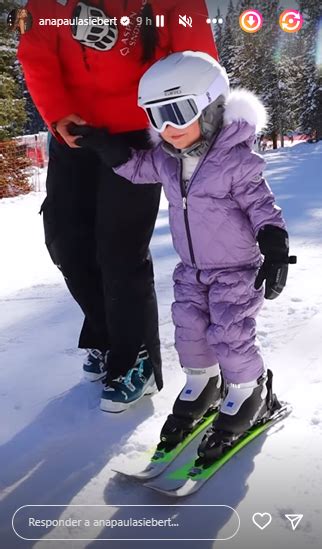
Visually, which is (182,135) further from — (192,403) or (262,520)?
(262,520)

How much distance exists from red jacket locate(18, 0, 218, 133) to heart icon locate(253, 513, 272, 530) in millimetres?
904

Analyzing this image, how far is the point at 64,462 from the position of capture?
1268mm

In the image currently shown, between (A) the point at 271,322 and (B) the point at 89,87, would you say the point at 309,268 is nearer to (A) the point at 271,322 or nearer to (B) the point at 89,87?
(A) the point at 271,322

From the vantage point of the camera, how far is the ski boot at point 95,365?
65.0 inches

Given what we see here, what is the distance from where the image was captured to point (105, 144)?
4.43ft

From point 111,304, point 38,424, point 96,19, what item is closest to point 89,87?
point 96,19

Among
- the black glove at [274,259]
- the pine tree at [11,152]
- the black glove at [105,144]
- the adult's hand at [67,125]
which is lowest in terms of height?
the pine tree at [11,152]

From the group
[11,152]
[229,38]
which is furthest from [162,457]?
[11,152]

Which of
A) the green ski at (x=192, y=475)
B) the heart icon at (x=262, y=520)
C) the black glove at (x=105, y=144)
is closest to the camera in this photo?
the heart icon at (x=262, y=520)

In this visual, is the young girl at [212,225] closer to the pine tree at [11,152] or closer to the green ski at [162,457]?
the green ski at [162,457]

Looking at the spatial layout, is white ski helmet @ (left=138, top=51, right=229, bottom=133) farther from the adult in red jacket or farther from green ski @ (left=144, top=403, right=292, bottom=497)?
green ski @ (left=144, top=403, right=292, bottom=497)

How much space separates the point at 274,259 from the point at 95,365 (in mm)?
698

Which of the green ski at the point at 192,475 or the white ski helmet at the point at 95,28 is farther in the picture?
the white ski helmet at the point at 95,28

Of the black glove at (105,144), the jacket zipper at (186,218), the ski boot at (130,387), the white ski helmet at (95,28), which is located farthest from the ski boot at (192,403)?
the white ski helmet at (95,28)
